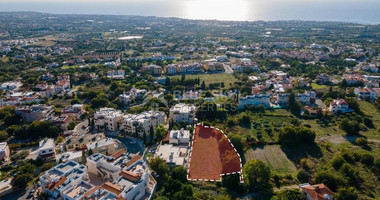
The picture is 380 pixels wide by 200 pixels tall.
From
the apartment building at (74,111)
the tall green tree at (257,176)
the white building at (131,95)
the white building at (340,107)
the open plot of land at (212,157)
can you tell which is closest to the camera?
the tall green tree at (257,176)

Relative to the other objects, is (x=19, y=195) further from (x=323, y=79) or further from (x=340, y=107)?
(x=323, y=79)

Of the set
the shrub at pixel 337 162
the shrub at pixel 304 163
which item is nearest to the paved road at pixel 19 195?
the shrub at pixel 304 163

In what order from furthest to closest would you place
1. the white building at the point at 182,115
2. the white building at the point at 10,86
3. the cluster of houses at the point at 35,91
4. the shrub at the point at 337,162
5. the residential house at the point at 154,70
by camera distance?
the residential house at the point at 154,70
the white building at the point at 10,86
the cluster of houses at the point at 35,91
the white building at the point at 182,115
the shrub at the point at 337,162

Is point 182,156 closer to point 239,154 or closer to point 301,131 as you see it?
point 239,154

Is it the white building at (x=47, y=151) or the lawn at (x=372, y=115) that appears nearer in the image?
the white building at (x=47, y=151)

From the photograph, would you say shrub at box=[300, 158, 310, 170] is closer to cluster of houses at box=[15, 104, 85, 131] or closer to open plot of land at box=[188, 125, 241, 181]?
open plot of land at box=[188, 125, 241, 181]

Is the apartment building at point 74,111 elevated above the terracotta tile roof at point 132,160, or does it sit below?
below

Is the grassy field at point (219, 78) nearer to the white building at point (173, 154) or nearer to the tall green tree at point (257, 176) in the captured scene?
the white building at point (173, 154)

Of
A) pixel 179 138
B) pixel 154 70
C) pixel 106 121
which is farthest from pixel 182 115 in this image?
pixel 154 70
